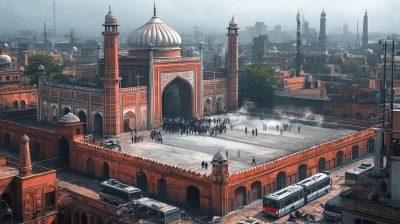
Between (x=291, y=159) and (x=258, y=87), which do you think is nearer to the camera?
(x=291, y=159)

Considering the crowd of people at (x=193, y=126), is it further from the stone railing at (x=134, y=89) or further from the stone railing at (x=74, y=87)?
the stone railing at (x=74, y=87)

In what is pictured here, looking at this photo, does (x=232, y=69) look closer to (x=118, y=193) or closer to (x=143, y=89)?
(x=143, y=89)

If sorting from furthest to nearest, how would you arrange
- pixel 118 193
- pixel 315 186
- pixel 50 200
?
pixel 315 186 < pixel 118 193 < pixel 50 200

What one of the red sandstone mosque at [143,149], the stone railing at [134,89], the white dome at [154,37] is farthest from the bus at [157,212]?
the white dome at [154,37]

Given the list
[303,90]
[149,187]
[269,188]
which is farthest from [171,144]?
[303,90]

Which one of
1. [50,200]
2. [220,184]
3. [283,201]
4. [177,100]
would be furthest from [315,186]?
[177,100]

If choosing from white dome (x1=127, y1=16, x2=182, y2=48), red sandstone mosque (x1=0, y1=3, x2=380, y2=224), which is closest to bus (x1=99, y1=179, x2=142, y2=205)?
red sandstone mosque (x1=0, y1=3, x2=380, y2=224)
